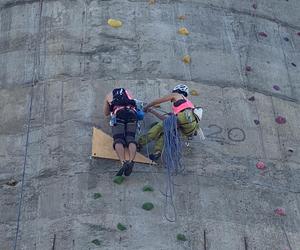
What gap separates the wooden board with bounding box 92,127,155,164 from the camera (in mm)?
10383

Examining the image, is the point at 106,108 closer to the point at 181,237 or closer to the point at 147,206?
the point at 147,206

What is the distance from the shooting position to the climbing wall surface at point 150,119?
9.87 m

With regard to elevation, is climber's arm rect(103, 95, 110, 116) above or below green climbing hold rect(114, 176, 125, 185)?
above

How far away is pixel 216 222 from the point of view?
394 inches

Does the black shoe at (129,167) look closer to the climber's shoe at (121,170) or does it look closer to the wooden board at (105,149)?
the climber's shoe at (121,170)

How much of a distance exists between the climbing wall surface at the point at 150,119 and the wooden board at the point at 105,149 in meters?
0.19

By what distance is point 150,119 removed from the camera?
11.2 m

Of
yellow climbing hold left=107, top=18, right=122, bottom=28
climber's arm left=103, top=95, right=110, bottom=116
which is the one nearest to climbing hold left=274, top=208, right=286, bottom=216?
climber's arm left=103, top=95, right=110, bottom=116

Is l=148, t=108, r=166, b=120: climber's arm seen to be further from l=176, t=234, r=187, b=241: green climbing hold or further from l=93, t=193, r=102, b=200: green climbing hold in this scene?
l=176, t=234, r=187, b=241: green climbing hold

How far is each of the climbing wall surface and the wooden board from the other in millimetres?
189

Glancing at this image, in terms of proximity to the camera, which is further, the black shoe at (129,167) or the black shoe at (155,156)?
the black shoe at (155,156)

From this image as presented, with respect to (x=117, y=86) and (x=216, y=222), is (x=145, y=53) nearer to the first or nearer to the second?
(x=117, y=86)

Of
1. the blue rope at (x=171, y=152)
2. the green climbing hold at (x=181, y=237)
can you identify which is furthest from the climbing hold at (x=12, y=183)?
the green climbing hold at (x=181, y=237)

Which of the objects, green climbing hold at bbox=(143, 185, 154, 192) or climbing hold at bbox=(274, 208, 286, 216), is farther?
climbing hold at bbox=(274, 208, 286, 216)
